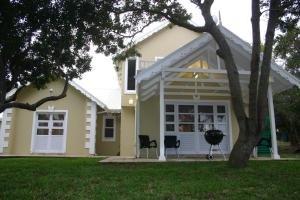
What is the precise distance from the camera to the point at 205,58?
15.0m

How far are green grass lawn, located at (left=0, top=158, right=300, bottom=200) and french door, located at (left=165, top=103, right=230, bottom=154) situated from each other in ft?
21.9

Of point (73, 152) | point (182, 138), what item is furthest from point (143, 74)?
A: point (73, 152)

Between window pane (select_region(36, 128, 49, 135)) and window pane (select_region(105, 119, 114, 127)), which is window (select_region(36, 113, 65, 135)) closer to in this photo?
window pane (select_region(36, 128, 49, 135))

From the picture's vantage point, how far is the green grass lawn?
545 cm

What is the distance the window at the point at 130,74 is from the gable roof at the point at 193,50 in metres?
5.80

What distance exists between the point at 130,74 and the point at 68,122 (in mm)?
4580

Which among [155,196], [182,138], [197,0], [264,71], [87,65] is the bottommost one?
[155,196]

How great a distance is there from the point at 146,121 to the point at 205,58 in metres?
4.02

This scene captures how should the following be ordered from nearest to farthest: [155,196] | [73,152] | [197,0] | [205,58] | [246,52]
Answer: [155,196]
[197,0]
[246,52]
[205,58]
[73,152]

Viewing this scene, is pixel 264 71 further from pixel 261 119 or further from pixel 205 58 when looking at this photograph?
pixel 205 58

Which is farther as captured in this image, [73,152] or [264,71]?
[73,152]

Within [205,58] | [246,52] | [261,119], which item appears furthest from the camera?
[205,58]

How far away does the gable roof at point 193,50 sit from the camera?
37.2ft

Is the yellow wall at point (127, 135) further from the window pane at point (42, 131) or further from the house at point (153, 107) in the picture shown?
the window pane at point (42, 131)
